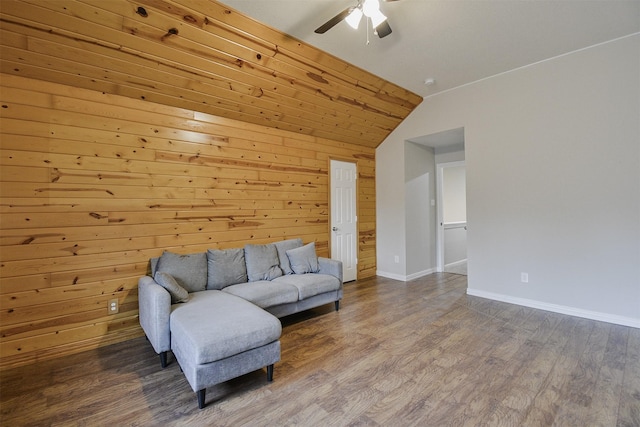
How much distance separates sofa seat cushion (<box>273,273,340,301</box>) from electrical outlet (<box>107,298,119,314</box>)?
5.11 ft

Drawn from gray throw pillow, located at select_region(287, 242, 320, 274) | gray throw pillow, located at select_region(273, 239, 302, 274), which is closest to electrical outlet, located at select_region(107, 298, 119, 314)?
gray throw pillow, located at select_region(273, 239, 302, 274)

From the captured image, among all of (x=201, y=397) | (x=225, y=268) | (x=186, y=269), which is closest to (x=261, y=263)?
(x=225, y=268)

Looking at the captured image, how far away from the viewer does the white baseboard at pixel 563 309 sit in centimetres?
305

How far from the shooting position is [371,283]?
4879mm

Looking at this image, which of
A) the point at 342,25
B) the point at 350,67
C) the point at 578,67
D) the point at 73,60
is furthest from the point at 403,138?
the point at 73,60

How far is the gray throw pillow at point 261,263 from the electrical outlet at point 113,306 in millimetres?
1290

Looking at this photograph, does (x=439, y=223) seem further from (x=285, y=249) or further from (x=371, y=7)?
(x=371, y=7)

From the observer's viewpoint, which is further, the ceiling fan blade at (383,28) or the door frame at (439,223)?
the door frame at (439,223)

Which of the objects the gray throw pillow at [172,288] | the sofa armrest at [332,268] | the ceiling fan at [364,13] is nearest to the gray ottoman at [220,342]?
the gray throw pillow at [172,288]

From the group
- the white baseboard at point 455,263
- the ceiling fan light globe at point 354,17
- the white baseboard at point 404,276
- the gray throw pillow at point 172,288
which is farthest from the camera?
the white baseboard at point 455,263

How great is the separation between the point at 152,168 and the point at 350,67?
255cm

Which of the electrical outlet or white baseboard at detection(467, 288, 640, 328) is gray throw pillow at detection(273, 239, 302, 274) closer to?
the electrical outlet

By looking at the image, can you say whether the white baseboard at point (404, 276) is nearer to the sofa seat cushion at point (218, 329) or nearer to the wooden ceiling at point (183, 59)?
the wooden ceiling at point (183, 59)

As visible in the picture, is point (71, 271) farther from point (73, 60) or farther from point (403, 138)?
point (403, 138)
